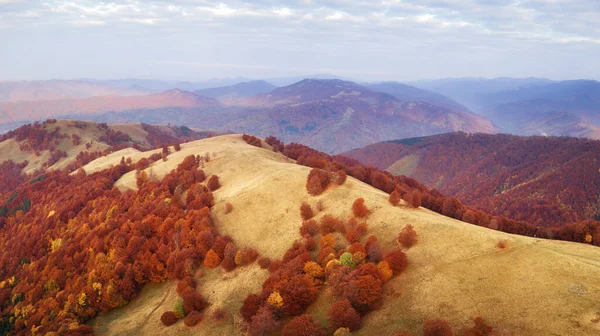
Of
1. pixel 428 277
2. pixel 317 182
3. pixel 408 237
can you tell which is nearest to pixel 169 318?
pixel 317 182

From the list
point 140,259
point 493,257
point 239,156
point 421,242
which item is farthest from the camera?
point 239,156

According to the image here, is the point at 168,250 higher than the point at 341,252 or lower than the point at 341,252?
lower

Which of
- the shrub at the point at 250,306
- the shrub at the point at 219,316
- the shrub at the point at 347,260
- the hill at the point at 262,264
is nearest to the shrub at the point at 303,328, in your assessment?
the hill at the point at 262,264

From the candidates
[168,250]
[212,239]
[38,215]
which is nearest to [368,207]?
[212,239]

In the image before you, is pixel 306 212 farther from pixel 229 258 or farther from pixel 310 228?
pixel 229 258

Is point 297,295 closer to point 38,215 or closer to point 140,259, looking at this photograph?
point 140,259

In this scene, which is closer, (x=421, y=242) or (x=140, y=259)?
(x=421, y=242)

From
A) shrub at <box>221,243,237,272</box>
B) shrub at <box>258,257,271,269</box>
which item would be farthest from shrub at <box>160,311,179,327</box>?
shrub at <box>258,257,271,269</box>
